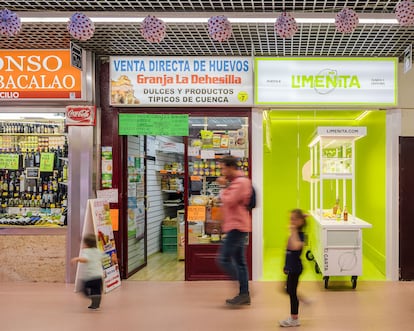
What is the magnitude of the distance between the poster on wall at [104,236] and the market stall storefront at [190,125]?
46 centimetres

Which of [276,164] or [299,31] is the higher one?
[299,31]

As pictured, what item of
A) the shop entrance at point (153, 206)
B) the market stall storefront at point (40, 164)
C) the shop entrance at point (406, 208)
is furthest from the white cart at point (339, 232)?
the market stall storefront at point (40, 164)

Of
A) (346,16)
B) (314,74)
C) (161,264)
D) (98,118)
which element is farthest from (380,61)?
(161,264)

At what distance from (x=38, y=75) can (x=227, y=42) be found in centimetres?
261

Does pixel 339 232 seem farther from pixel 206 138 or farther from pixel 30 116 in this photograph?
pixel 30 116

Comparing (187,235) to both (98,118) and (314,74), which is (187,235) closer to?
(98,118)

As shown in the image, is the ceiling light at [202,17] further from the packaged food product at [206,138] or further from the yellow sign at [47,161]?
the yellow sign at [47,161]

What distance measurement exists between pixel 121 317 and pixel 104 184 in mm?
2398

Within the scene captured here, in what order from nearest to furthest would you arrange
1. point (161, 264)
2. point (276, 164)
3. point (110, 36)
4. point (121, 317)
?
point (121, 317) < point (110, 36) < point (161, 264) < point (276, 164)

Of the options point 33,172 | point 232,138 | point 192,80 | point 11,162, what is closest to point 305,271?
point 232,138

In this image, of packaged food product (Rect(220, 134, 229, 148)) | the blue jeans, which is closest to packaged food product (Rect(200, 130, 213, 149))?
packaged food product (Rect(220, 134, 229, 148))

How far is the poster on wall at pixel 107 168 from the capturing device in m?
7.02

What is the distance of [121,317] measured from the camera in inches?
200

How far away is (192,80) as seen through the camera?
683 cm
